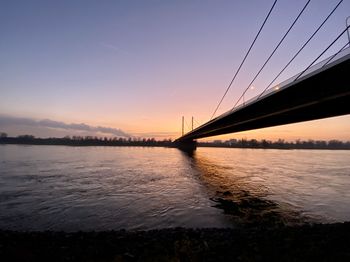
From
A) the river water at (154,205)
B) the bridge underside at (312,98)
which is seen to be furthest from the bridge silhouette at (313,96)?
the river water at (154,205)

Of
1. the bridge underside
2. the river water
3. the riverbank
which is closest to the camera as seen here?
the riverbank

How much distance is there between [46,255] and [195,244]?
4273 mm

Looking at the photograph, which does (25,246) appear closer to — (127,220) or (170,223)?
(127,220)

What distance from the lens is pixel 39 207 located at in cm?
1367

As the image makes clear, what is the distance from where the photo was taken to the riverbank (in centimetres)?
656

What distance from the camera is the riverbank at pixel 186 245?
6.56 metres

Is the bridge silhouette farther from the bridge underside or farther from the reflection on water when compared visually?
the reflection on water

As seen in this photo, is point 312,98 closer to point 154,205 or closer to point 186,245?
point 154,205

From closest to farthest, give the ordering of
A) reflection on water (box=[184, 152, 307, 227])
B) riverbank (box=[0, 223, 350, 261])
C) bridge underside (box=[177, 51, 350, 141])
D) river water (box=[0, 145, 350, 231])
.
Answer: riverbank (box=[0, 223, 350, 261]), river water (box=[0, 145, 350, 231]), reflection on water (box=[184, 152, 307, 227]), bridge underside (box=[177, 51, 350, 141])

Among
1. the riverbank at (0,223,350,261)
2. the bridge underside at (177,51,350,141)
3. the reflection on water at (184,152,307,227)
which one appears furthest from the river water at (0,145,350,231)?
the bridge underside at (177,51,350,141)

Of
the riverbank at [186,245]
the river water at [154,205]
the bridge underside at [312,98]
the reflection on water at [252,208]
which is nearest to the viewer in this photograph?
the riverbank at [186,245]

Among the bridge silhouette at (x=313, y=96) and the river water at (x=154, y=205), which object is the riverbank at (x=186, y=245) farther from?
the bridge silhouette at (x=313, y=96)

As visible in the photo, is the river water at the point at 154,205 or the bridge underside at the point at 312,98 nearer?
the river water at the point at 154,205

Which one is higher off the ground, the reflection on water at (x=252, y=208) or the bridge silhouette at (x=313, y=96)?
the bridge silhouette at (x=313, y=96)
